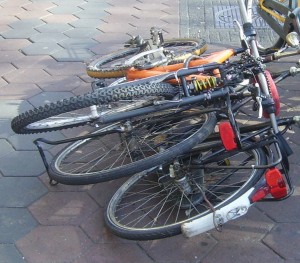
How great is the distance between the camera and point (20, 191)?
299cm

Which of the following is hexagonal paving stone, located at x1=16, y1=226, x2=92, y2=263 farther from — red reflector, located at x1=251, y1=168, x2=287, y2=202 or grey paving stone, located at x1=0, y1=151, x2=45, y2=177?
red reflector, located at x1=251, y1=168, x2=287, y2=202

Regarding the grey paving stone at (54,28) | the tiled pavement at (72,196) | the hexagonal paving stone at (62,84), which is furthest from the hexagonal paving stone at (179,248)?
the grey paving stone at (54,28)

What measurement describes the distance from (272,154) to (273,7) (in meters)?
1.79

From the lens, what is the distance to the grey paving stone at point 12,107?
12.3 ft

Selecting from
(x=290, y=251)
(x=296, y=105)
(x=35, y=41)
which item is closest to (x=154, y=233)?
(x=290, y=251)

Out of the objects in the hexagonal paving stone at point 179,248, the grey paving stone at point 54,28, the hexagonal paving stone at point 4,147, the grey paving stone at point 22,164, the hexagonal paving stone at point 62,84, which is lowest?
the hexagonal paving stone at point 179,248

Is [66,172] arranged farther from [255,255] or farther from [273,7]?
[273,7]

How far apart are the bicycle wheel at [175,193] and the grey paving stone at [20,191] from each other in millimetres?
553

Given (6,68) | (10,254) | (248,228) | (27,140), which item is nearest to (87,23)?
(6,68)

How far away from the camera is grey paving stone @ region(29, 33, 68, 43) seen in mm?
4902

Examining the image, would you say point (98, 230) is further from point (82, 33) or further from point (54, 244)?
point (82, 33)

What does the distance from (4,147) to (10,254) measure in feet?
3.39

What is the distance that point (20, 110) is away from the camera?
12.4 feet

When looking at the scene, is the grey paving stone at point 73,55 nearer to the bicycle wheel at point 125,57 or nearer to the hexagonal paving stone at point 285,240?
the bicycle wheel at point 125,57
